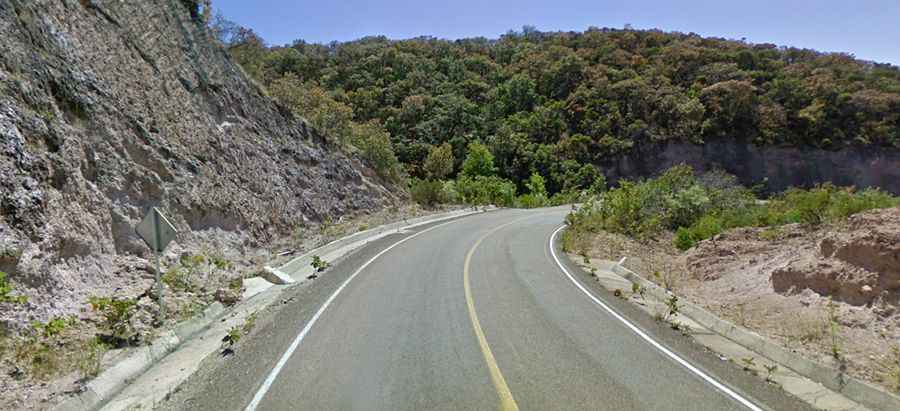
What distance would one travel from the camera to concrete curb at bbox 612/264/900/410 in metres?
6.45

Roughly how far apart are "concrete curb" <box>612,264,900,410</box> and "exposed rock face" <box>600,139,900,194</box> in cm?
5748

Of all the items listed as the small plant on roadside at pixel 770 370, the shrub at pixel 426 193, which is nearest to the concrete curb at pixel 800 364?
the small plant on roadside at pixel 770 370

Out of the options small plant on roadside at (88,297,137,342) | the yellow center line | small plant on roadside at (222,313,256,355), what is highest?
small plant on roadside at (88,297,137,342)

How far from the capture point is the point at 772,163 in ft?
210

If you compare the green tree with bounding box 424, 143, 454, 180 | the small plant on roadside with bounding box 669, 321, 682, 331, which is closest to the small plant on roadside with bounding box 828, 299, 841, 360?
the small plant on roadside with bounding box 669, 321, 682, 331

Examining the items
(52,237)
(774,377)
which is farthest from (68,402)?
(774,377)

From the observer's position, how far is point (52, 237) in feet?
29.3

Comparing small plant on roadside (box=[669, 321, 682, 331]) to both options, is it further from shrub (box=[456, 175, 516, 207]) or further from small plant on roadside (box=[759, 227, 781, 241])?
shrub (box=[456, 175, 516, 207])

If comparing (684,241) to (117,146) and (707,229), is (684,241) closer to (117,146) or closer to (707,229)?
(707,229)

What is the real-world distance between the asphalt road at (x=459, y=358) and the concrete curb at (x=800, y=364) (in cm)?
81

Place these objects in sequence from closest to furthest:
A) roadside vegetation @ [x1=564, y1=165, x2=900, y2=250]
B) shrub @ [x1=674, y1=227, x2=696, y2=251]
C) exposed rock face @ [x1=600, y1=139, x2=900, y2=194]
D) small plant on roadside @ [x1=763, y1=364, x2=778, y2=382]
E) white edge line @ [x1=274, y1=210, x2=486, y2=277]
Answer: small plant on roadside @ [x1=763, y1=364, x2=778, y2=382] < white edge line @ [x1=274, y1=210, x2=486, y2=277] < roadside vegetation @ [x1=564, y1=165, x2=900, y2=250] < shrub @ [x1=674, y1=227, x2=696, y2=251] < exposed rock face @ [x1=600, y1=139, x2=900, y2=194]

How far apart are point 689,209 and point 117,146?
2211 centimetres

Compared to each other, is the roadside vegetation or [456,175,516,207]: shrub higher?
[456,175,516,207]: shrub

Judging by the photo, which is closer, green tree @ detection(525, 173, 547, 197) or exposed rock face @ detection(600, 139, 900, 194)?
green tree @ detection(525, 173, 547, 197)
